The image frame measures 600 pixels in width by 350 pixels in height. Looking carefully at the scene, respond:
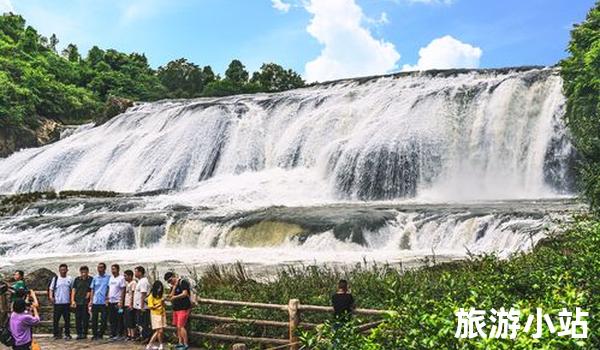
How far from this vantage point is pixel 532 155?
31.1 meters

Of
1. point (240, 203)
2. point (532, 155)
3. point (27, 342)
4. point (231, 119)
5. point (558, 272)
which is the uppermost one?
point (231, 119)

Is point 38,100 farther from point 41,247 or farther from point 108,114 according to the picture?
point 41,247

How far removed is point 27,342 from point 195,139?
34.0 meters

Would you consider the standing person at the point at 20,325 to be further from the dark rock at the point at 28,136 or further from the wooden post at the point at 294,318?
the dark rock at the point at 28,136

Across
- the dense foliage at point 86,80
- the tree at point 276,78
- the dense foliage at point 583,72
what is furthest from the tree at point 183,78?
the dense foliage at point 583,72

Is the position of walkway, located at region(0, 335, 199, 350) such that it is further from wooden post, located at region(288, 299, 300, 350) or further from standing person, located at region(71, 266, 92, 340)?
wooden post, located at region(288, 299, 300, 350)

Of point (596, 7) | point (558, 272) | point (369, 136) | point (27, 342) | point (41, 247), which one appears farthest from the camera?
point (369, 136)

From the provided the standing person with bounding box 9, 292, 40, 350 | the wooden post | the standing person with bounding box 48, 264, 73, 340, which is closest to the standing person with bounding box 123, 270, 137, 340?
the standing person with bounding box 48, 264, 73, 340

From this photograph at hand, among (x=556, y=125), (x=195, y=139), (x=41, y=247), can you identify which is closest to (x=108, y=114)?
(x=195, y=139)

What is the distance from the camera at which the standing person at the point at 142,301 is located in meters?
10.9

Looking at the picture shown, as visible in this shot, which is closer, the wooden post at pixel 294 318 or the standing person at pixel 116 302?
the wooden post at pixel 294 318

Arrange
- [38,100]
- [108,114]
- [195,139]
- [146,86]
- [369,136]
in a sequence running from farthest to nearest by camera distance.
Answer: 1. [146,86]
2. [38,100]
3. [108,114]
4. [195,139]
5. [369,136]

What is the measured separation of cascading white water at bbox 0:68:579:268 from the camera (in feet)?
67.8

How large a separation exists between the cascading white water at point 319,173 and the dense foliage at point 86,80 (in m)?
7.53
